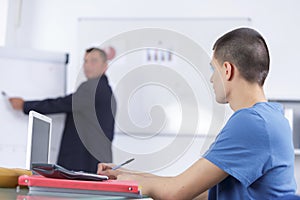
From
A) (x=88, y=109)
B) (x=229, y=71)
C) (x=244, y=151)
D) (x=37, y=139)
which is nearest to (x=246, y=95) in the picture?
(x=229, y=71)

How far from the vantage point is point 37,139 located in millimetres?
1466

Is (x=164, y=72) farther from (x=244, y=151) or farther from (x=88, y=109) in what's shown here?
(x=244, y=151)

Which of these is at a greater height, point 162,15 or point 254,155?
point 162,15

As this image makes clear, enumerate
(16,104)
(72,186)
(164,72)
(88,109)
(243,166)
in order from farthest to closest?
(164,72)
(16,104)
(88,109)
(243,166)
(72,186)

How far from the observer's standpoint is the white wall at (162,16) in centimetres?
339

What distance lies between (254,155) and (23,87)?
2.32 m

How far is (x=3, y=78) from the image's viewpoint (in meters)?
3.23

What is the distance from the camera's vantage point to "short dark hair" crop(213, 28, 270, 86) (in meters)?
1.42

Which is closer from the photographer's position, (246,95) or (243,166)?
(243,166)

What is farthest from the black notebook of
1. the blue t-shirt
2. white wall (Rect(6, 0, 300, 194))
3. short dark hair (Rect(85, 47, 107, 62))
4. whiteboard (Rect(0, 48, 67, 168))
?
white wall (Rect(6, 0, 300, 194))

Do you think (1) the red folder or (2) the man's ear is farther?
(2) the man's ear

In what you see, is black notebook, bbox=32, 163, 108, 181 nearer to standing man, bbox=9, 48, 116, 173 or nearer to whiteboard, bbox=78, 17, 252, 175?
standing man, bbox=9, 48, 116, 173

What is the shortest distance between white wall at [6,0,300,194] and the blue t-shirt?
2.12m

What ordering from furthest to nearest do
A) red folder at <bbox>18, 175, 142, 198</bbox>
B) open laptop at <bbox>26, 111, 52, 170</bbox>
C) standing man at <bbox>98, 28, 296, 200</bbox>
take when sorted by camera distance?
A: 1. open laptop at <bbox>26, 111, 52, 170</bbox>
2. standing man at <bbox>98, 28, 296, 200</bbox>
3. red folder at <bbox>18, 175, 142, 198</bbox>
